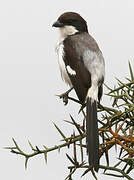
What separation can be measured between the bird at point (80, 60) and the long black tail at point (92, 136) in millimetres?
10

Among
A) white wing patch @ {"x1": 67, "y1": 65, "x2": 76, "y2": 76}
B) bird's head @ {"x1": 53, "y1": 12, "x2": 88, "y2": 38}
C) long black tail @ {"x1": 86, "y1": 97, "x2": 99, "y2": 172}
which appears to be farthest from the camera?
bird's head @ {"x1": 53, "y1": 12, "x2": 88, "y2": 38}

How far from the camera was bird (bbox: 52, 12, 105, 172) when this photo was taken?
3.46 metres

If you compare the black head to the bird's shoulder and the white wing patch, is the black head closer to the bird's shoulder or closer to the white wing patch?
the bird's shoulder

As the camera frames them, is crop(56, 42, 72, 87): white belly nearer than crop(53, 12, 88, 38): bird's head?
Yes

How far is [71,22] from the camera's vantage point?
4.41 m

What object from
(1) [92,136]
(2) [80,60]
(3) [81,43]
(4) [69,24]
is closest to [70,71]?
(2) [80,60]

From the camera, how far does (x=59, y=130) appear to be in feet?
6.04

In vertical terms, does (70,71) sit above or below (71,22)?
below

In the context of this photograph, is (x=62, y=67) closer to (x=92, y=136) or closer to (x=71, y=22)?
(x=71, y=22)

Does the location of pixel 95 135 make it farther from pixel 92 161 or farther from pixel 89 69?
pixel 89 69

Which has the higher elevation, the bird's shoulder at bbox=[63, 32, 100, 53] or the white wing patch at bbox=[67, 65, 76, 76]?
the bird's shoulder at bbox=[63, 32, 100, 53]

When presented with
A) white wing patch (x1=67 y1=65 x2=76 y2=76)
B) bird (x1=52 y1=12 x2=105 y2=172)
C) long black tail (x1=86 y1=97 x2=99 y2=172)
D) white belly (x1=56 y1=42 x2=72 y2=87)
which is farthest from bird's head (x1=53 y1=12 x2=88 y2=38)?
long black tail (x1=86 y1=97 x2=99 y2=172)

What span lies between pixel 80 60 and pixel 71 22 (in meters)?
0.79

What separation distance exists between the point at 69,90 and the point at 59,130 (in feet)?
5.94
